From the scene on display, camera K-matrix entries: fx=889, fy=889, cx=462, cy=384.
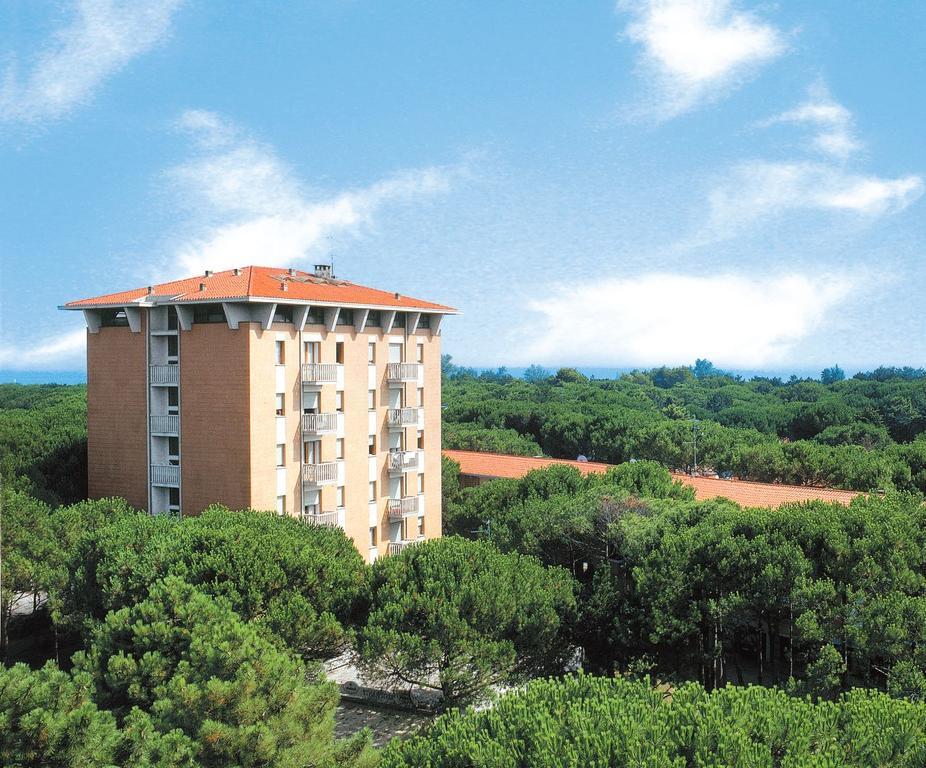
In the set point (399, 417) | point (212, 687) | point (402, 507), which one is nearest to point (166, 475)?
point (399, 417)

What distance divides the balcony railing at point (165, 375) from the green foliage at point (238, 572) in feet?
27.8

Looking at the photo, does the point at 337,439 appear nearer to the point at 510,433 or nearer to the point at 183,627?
the point at 183,627

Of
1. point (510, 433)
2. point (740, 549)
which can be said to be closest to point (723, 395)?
point (510, 433)

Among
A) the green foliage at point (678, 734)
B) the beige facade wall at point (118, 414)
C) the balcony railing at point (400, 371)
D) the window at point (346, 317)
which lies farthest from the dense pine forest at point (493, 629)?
the window at point (346, 317)

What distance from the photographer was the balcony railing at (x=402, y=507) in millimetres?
42125

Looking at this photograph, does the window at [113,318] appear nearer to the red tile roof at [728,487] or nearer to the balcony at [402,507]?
the balcony at [402,507]

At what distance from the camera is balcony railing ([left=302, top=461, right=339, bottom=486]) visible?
3772 cm

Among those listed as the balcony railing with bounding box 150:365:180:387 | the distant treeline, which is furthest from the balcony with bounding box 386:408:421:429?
the distant treeline

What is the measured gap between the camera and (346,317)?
4009 cm

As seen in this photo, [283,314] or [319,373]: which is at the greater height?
[283,314]

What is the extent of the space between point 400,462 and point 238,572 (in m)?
15.2

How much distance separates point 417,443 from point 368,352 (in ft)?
18.8

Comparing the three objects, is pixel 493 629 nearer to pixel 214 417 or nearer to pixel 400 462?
pixel 214 417

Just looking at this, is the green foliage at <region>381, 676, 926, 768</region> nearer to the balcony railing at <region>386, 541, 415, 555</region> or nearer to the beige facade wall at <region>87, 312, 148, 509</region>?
the balcony railing at <region>386, 541, 415, 555</region>
